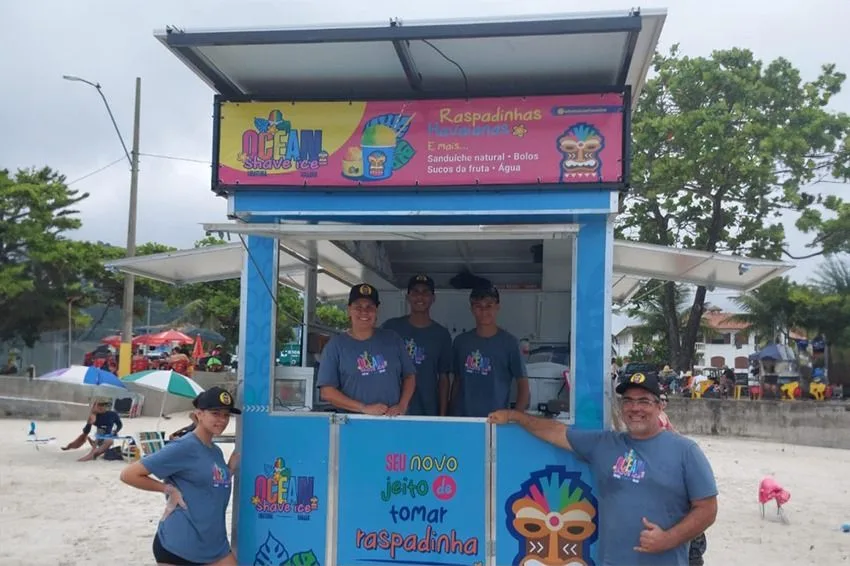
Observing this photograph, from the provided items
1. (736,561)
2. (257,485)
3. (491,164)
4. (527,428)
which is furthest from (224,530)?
(736,561)

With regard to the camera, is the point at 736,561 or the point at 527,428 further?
the point at 736,561

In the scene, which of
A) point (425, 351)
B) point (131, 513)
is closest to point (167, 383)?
point (131, 513)

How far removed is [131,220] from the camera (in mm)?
20391

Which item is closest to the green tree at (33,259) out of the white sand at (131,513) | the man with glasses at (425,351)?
the white sand at (131,513)

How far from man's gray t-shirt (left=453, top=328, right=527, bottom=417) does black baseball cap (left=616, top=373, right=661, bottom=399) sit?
3.76 feet

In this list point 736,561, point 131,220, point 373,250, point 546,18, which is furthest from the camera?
point 131,220

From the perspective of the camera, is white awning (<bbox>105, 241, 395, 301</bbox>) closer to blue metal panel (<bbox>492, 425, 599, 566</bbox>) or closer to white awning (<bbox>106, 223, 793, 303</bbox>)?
white awning (<bbox>106, 223, 793, 303</bbox>)

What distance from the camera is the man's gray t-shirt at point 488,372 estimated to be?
482 centimetres

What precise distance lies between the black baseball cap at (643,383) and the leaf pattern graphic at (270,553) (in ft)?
6.82

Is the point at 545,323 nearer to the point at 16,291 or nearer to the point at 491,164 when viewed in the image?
the point at 491,164

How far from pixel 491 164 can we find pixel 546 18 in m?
0.85

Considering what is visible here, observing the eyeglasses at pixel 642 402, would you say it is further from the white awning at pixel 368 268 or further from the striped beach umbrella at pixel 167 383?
the striped beach umbrella at pixel 167 383

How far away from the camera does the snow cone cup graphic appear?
4.50 m

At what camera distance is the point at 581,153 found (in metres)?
4.36
